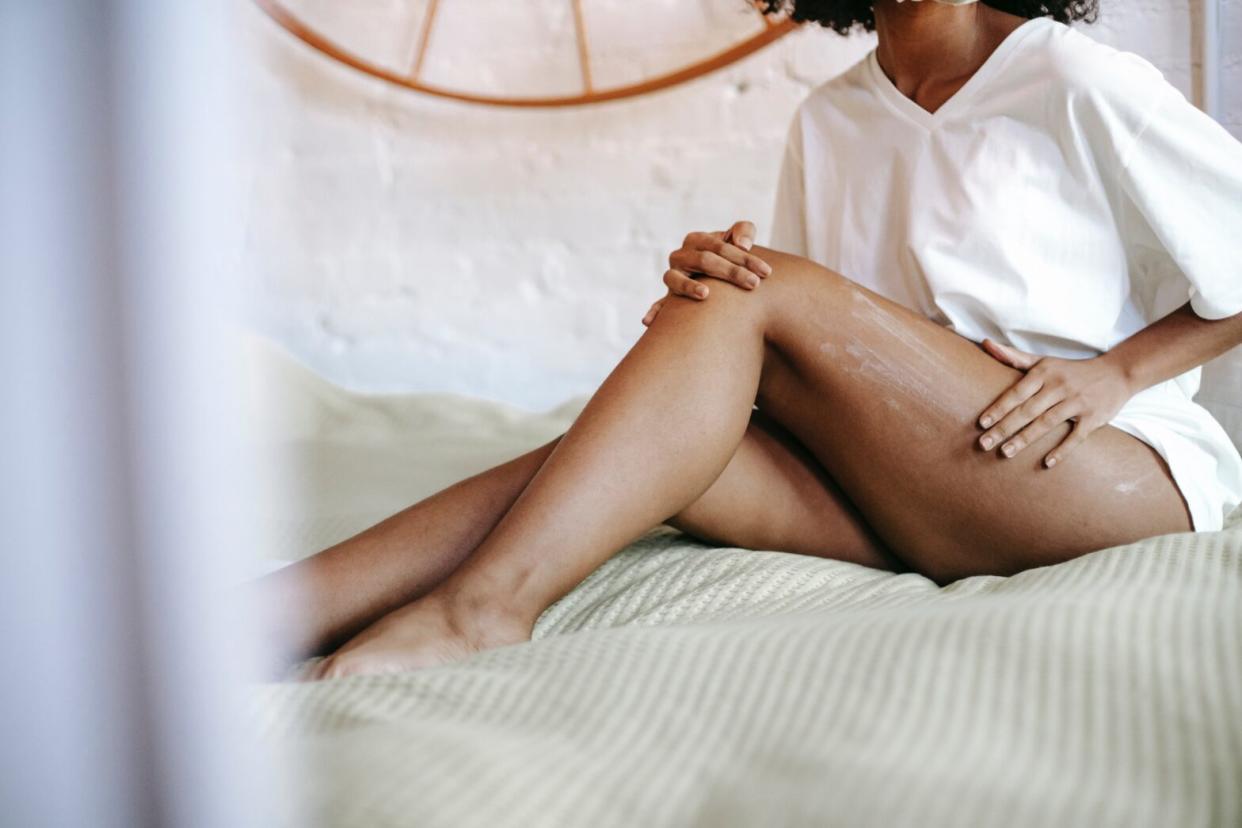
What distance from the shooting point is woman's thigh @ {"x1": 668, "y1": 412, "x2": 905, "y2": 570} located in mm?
861

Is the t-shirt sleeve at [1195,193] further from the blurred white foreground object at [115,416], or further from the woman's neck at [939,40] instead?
the blurred white foreground object at [115,416]

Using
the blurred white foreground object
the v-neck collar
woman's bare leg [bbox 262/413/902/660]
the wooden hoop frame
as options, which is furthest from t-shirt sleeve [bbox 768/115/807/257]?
the blurred white foreground object

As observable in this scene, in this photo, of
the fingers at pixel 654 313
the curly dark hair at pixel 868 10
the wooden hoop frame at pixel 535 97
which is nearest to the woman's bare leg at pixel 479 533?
the fingers at pixel 654 313

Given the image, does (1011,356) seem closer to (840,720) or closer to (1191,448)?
(1191,448)

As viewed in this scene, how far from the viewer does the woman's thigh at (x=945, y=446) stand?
77 cm

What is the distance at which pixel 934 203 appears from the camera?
934mm

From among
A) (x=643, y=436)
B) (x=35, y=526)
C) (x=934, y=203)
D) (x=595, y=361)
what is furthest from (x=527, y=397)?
(x=35, y=526)

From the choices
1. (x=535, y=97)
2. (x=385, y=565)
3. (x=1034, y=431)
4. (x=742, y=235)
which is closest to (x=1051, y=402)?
(x=1034, y=431)

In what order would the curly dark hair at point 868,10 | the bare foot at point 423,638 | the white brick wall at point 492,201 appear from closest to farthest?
1. the bare foot at point 423,638
2. the curly dark hair at point 868,10
3. the white brick wall at point 492,201

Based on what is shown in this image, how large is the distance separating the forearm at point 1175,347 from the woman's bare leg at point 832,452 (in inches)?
2.7

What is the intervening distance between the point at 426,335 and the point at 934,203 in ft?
3.88

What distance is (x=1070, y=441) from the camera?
0.78m

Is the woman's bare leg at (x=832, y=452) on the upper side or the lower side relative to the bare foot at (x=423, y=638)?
upper

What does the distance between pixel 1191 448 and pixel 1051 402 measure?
12cm
